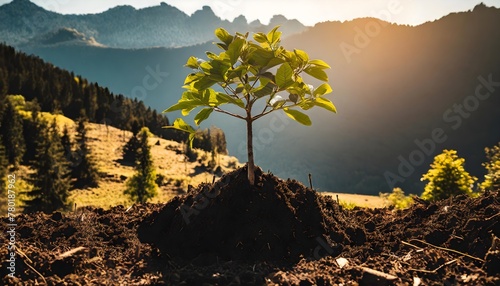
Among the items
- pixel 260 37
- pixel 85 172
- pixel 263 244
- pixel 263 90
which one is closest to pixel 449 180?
pixel 263 244

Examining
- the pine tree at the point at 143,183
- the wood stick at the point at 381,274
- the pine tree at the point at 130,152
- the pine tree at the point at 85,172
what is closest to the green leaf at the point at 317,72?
the wood stick at the point at 381,274

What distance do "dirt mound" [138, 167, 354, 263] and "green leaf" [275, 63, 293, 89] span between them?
1.63 metres

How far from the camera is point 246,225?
4500 millimetres

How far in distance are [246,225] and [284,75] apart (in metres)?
2.04

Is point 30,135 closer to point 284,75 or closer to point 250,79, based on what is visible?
point 250,79

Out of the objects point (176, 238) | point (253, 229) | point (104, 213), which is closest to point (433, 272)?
point (253, 229)

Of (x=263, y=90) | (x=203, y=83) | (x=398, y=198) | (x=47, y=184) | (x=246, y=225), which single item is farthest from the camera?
(x=47, y=184)

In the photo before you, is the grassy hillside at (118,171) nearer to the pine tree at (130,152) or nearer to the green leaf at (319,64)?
the pine tree at (130,152)

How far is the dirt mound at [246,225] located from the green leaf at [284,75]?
1.63 m

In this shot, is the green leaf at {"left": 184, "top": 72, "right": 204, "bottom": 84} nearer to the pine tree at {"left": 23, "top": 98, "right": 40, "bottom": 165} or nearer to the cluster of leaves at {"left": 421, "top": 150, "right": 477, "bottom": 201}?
the cluster of leaves at {"left": 421, "top": 150, "right": 477, "bottom": 201}

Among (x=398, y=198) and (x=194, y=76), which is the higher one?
(x=194, y=76)

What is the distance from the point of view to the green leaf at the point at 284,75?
4.02 meters

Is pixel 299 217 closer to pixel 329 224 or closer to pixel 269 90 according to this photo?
pixel 329 224

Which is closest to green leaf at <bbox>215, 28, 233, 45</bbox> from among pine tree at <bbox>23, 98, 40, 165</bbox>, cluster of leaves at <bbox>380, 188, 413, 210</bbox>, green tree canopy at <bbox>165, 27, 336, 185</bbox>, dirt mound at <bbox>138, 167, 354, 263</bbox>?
green tree canopy at <bbox>165, 27, 336, 185</bbox>
